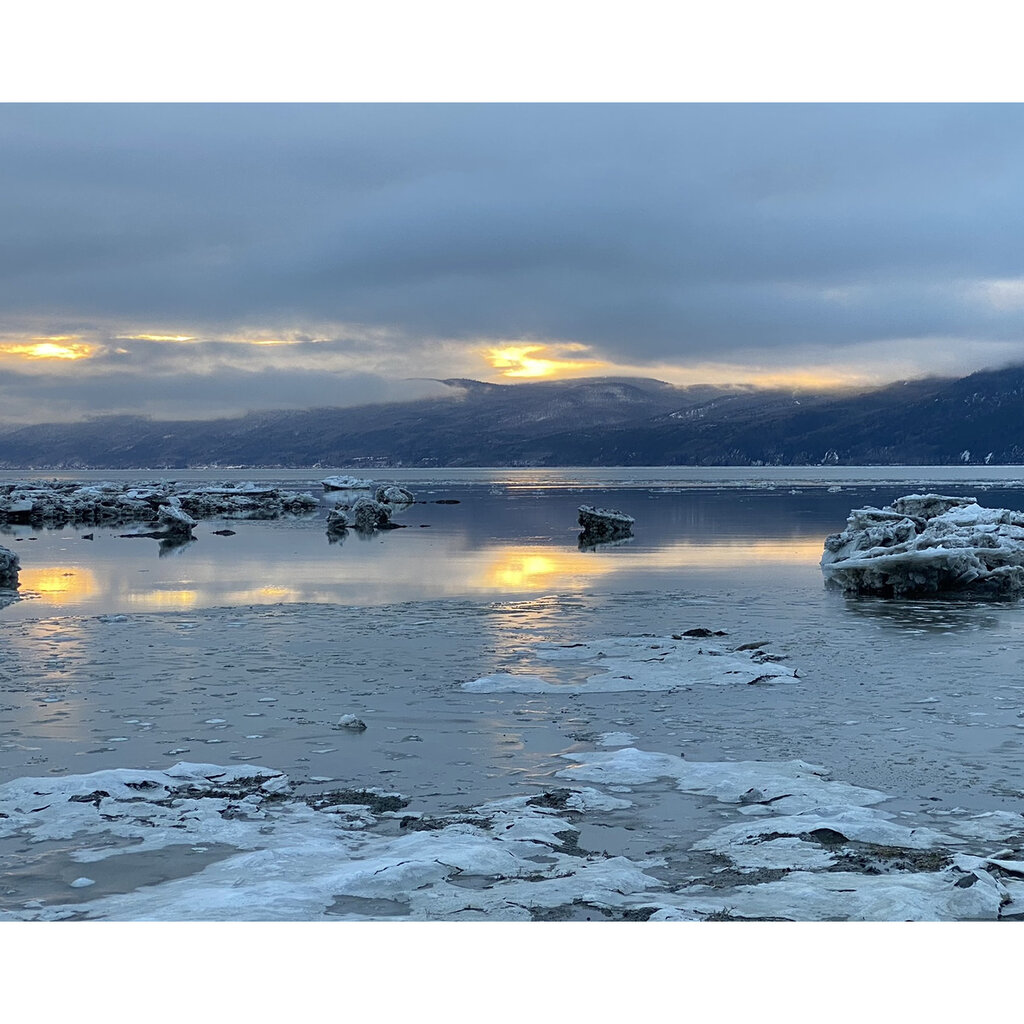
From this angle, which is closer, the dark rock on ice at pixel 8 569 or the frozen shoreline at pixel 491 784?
the frozen shoreline at pixel 491 784

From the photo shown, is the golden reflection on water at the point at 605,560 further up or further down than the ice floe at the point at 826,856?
further down

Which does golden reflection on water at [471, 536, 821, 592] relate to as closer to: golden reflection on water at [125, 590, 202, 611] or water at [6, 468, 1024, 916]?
water at [6, 468, 1024, 916]

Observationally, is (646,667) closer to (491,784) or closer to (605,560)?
(491,784)

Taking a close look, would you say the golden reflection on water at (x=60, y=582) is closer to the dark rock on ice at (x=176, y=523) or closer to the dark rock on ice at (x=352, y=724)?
the dark rock on ice at (x=352, y=724)

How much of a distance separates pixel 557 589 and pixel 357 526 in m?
26.8

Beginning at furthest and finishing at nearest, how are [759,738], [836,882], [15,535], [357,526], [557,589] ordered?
1. [357,526]
2. [15,535]
3. [557,589]
4. [759,738]
5. [836,882]

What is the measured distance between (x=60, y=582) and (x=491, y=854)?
2152 cm

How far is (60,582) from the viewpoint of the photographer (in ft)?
83.7

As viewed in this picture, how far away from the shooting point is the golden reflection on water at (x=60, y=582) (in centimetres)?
2266

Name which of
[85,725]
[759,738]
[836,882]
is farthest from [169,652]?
[836,882]

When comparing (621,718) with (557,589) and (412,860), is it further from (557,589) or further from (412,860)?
(557,589)

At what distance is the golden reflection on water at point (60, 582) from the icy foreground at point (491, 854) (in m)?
15.1

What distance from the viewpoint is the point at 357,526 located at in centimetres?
4928

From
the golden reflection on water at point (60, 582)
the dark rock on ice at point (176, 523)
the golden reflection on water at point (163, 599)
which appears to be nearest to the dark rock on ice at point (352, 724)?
the golden reflection on water at point (163, 599)
